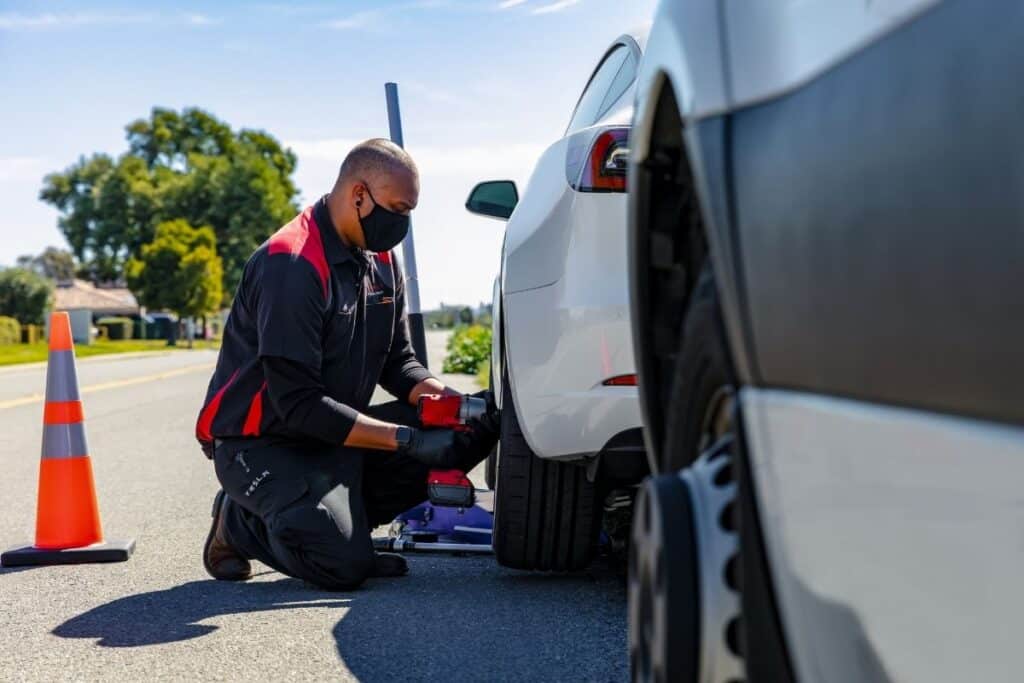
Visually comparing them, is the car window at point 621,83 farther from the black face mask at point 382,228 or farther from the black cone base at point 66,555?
the black cone base at point 66,555

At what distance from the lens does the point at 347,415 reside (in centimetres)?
427

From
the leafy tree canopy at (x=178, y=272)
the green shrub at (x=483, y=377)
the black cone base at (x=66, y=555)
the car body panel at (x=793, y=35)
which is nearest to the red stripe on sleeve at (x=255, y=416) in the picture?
the black cone base at (x=66, y=555)

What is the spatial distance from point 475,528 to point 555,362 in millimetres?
1611

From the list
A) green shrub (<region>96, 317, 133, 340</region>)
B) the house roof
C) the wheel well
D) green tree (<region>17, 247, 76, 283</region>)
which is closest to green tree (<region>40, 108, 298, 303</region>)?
green shrub (<region>96, 317, 133, 340</region>)

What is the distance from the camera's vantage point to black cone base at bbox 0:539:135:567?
465cm

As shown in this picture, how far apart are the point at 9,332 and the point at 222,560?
167ft

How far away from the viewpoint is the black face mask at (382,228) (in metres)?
4.49

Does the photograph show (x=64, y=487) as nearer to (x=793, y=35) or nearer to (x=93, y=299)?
(x=793, y=35)

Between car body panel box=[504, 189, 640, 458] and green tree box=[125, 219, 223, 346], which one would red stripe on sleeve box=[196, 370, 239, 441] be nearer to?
car body panel box=[504, 189, 640, 458]

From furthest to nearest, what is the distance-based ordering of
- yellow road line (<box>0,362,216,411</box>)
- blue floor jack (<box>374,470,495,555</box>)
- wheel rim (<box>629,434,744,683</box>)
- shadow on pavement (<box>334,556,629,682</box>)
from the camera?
yellow road line (<box>0,362,216,411</box>) → blue floor jack (<box>374,470,495,555</box>) → shadow on pavement (<box>334,556,629,682</box>) → wheel rim (<box>629,434,744,683</box>)

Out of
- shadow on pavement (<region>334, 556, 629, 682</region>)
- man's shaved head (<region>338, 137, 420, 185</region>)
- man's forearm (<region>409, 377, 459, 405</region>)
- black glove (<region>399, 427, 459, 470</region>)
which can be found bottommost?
shadow on pavement (<region>334, 556, 629, 682</region>)

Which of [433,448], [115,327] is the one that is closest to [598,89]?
[433,448]

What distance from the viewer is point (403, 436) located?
4.39 m

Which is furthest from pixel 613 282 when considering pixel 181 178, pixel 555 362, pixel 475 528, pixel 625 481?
pixel 181 178
